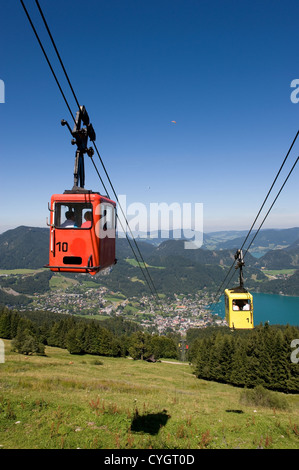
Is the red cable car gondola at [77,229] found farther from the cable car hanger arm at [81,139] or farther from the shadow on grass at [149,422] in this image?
the shadow on grass at [149,422]

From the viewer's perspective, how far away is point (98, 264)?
7527mm

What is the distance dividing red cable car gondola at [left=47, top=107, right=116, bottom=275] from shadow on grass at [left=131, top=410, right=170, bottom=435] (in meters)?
7.59

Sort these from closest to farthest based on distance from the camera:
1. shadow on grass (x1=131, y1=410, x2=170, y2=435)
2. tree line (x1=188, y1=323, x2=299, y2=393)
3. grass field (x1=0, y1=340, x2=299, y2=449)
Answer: grass field (x1=0, y1=340, x2=299, y2=449) < shadow on grass (x1=131, y1=410, x2=170, y2=435) < tree line (x1=188, y1=323, x2=299, y2=393)

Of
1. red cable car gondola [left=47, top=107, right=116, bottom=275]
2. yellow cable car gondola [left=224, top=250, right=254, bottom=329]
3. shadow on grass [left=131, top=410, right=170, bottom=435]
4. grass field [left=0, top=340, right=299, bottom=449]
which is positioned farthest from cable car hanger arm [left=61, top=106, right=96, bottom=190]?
yellow cable car gondola [left=224, top=250, right=254, bottom=329]

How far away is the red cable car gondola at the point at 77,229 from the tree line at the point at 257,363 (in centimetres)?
4751

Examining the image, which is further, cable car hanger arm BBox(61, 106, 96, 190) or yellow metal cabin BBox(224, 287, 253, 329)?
yellow metal cabin BBox(224, 287, 253, 329)

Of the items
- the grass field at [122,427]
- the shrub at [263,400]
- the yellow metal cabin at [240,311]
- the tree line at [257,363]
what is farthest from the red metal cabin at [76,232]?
the tree line at [257,363]

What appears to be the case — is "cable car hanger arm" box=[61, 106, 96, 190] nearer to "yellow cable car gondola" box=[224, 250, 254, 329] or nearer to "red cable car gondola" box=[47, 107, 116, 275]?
"red cable car gondola" box=[47, 107, 116, 275]

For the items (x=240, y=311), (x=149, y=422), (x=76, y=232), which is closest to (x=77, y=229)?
(x=76, y=232)

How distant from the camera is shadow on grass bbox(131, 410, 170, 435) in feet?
35.0

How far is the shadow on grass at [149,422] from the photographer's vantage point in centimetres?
1067
